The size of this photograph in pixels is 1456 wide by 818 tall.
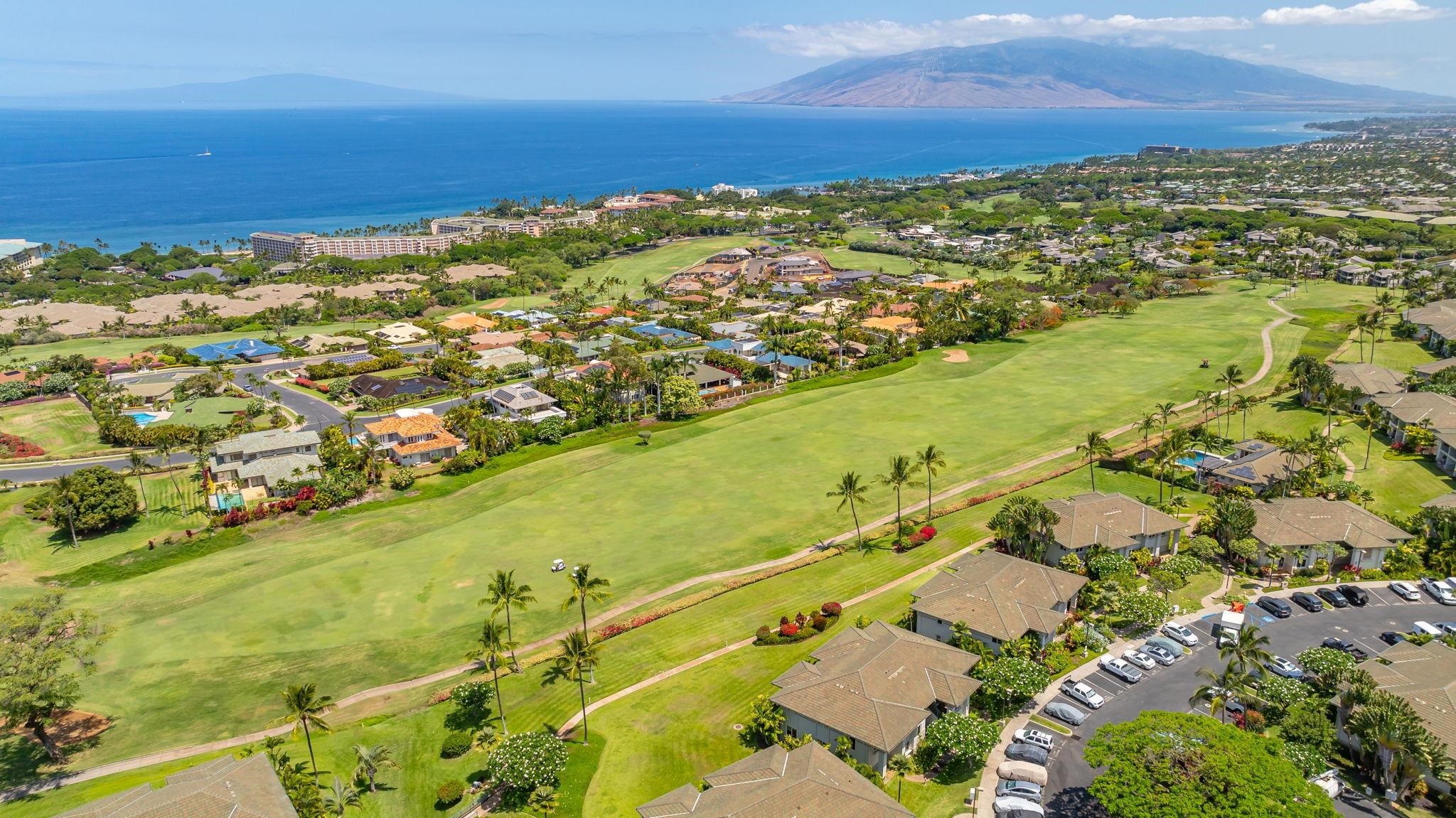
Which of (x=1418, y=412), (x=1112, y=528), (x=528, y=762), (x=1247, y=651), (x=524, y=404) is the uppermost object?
(x=1247, y=651)

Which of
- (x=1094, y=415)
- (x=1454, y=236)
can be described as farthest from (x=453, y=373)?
(x=1454, y=236)

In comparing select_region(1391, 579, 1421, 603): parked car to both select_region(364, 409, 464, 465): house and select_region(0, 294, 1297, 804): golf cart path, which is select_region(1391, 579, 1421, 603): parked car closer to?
select_region(0, 294, 1297, 804): golf cart path

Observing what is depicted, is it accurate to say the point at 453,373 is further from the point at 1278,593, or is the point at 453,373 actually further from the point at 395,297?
the point at 1278,593

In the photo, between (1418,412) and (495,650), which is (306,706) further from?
(1418,412)

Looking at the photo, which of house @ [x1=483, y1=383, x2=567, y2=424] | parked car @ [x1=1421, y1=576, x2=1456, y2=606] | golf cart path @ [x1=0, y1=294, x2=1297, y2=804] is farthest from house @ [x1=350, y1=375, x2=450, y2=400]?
parked car @ [x1=1421, y1=576, x2=1456, y2=606]

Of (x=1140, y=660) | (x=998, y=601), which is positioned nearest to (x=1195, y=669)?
(x=1140, y=660)

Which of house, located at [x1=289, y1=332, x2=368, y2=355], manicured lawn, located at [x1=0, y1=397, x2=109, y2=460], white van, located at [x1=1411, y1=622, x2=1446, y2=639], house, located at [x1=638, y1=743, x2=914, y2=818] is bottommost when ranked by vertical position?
white van, located at [x1=1411, y1=622, x2=1446, y2=639]

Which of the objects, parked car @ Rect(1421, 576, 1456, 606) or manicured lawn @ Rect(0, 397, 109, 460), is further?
manicured lawn @ Rect(0, 397, 109, 460)
